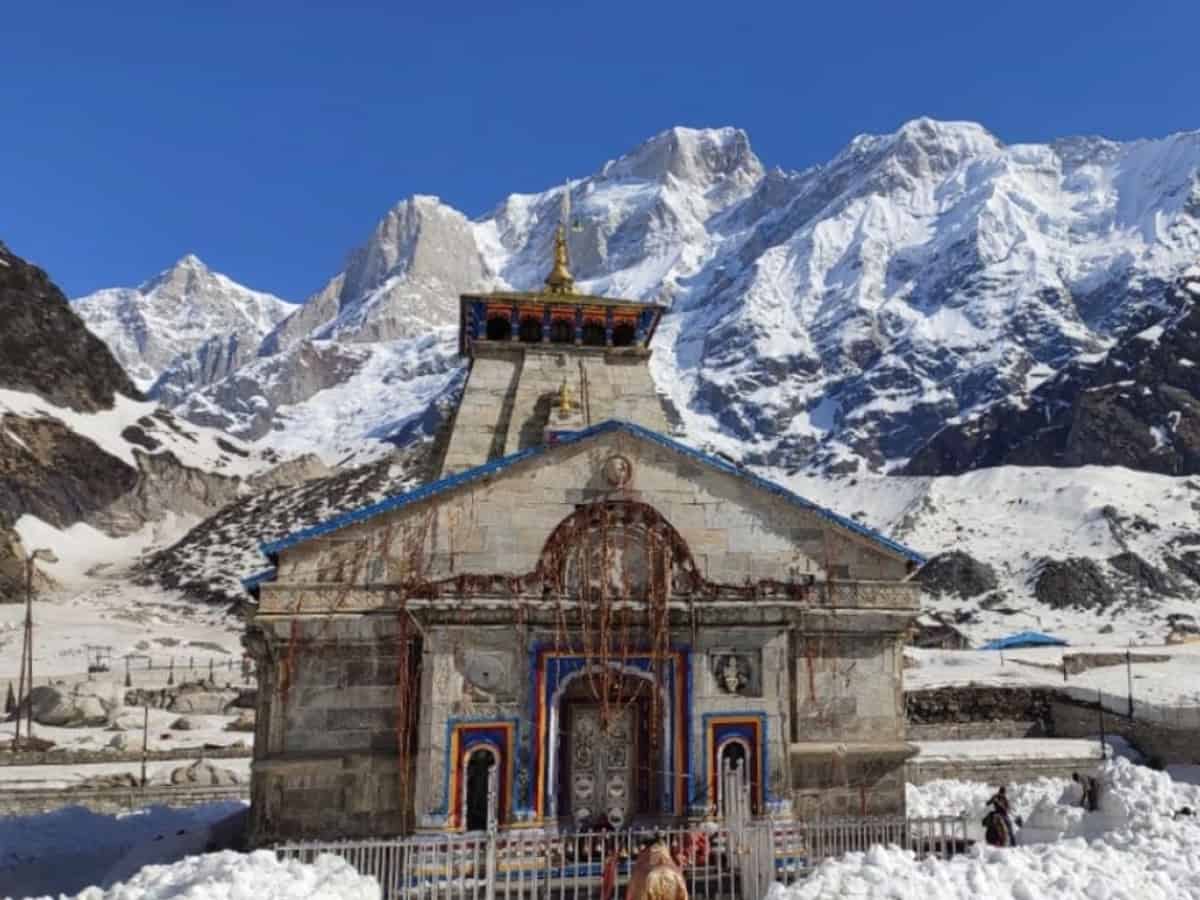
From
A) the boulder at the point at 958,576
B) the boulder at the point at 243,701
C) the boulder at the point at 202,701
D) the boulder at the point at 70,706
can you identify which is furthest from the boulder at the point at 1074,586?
the boulder at the point at 70,706

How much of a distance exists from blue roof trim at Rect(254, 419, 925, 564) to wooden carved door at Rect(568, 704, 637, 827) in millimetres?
4576

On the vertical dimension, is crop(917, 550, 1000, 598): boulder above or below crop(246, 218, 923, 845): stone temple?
above

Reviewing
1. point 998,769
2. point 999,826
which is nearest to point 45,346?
point 998,769

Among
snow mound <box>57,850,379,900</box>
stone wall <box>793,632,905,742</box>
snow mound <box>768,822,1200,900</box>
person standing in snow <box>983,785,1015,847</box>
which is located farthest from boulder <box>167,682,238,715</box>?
snow mound <box>768,822,1200,900</box>

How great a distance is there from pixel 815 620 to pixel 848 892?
7146 mm

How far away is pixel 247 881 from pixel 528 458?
852cm

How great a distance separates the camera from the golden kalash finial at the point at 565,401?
85.8 ft

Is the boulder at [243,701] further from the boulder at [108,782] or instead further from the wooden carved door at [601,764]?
the wooden carved door at [601,764]

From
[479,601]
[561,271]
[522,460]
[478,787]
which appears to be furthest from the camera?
[561,271]

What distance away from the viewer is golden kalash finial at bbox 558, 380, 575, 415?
1029 inches

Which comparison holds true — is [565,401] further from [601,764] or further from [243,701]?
[243,701]

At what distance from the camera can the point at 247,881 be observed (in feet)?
43.7

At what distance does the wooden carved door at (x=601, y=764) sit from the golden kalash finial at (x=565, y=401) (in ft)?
29.2

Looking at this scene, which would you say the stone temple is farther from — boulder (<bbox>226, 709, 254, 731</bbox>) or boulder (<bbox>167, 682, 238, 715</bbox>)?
boulder (<bbox>167, 682, 238, 715</bbox>)
